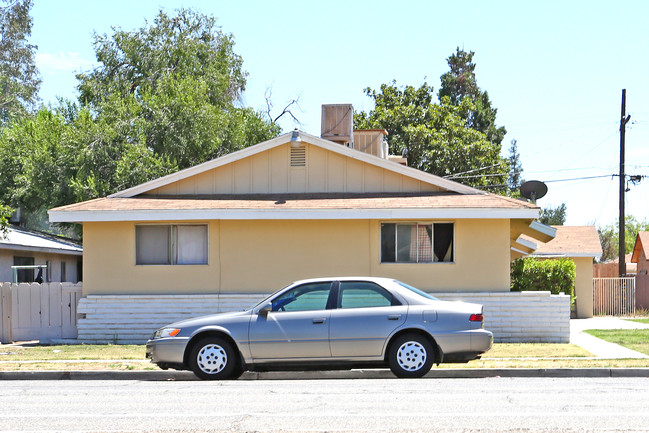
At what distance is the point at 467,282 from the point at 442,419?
11.3 meters

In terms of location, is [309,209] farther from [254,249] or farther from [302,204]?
[254,249]

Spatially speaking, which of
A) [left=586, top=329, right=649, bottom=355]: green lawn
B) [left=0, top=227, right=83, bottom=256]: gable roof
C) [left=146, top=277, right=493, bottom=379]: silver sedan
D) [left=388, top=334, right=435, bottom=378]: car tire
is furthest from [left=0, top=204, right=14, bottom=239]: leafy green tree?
[left=586, top=329, right=649, bottom=355]: green lawn

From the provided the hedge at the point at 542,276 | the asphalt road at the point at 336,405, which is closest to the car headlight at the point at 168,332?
the asphalt road at the point at 336,405

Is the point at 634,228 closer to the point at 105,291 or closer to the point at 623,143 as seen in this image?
the point at 623,143

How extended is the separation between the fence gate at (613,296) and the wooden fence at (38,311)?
65.5 feet

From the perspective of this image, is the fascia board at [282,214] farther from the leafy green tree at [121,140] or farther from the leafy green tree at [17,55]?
the leafy green tree at [17,55]

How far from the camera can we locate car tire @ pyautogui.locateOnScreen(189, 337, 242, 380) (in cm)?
1278

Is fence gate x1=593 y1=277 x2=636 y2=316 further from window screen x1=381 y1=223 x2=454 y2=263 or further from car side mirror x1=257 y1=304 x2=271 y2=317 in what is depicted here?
car side mirror x1=257 y1=304 x2=271 y2=317

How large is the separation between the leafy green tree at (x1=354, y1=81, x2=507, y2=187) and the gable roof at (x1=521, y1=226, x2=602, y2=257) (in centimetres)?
625

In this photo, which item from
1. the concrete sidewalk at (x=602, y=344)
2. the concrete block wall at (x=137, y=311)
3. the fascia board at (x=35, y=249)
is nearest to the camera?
the concrete sidewalk at (x=602, y=344)

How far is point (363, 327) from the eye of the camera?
12.6 metres

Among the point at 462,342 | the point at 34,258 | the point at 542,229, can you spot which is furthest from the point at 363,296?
the point at 34,258

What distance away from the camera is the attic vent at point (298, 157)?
21031 millimetres

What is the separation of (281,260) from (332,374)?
6.66 m
